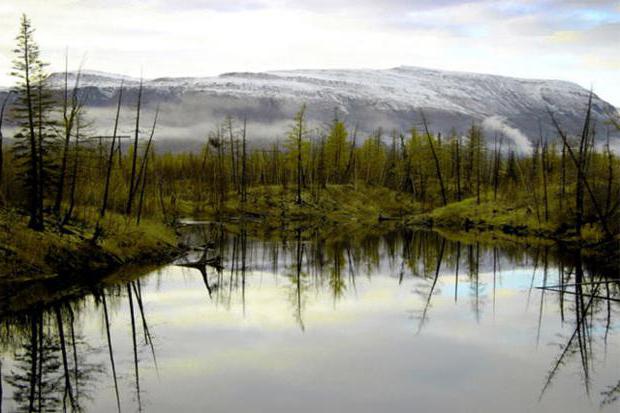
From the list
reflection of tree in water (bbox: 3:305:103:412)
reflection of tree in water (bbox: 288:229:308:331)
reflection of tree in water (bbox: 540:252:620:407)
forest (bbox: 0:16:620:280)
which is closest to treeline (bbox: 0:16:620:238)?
forest (bbox: 0:16:620:280)

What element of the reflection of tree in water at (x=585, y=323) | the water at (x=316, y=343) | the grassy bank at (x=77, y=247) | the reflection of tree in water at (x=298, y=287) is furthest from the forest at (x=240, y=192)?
the reflection of tree in water at (x=298, y=287)

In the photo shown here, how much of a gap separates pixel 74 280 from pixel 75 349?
10213 mm

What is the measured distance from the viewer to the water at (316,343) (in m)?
13.9

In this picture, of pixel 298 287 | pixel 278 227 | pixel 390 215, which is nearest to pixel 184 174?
pixel 390 215

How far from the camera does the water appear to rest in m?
13.9

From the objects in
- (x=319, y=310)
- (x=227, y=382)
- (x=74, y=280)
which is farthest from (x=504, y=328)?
(x=74, y=280)

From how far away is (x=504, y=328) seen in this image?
68.7 ft

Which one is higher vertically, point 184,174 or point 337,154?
point 337,154

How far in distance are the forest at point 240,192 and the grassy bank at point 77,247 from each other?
9 cm

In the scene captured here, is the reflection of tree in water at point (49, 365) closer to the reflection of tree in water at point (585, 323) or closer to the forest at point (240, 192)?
the forest at point (240, 192)

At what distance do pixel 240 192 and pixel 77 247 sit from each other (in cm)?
5987

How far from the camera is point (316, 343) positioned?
1870cm

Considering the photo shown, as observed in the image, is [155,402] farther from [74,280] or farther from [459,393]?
[74,280]

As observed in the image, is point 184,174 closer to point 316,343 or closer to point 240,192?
point 240,192
